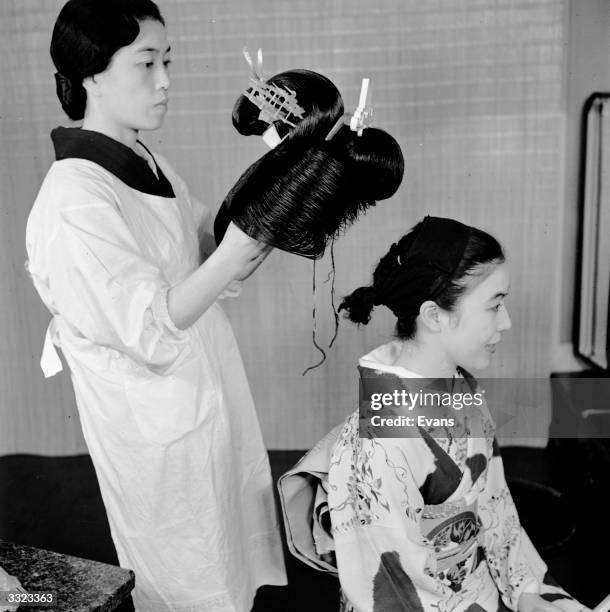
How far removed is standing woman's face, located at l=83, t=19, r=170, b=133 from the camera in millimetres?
1423

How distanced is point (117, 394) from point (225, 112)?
3.94 ft

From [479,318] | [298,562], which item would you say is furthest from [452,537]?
[298,562]

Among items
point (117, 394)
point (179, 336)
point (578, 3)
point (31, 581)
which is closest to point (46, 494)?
point (31, 581)

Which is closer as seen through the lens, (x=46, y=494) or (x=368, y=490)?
(x=368, y=490)

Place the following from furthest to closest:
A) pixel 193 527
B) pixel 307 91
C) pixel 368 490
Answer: pixel 193 527
pixel 368 490
pixel 307 91

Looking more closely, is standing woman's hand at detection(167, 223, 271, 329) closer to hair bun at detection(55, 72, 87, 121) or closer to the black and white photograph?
the black and white photograph

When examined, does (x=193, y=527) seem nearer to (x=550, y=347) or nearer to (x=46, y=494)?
(x=46, y=494)

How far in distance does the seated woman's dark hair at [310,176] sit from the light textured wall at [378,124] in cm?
108

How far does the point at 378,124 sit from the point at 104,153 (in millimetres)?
1149

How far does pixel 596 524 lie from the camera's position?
235cm

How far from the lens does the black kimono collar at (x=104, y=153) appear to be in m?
1.46

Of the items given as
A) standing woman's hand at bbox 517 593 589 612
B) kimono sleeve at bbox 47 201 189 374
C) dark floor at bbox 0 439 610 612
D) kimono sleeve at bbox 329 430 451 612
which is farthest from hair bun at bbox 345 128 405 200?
dark floor at bbox 0 439 610 612

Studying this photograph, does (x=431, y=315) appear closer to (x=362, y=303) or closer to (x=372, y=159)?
(x=362, y=303)

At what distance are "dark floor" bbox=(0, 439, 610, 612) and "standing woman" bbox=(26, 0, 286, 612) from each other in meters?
0.42
